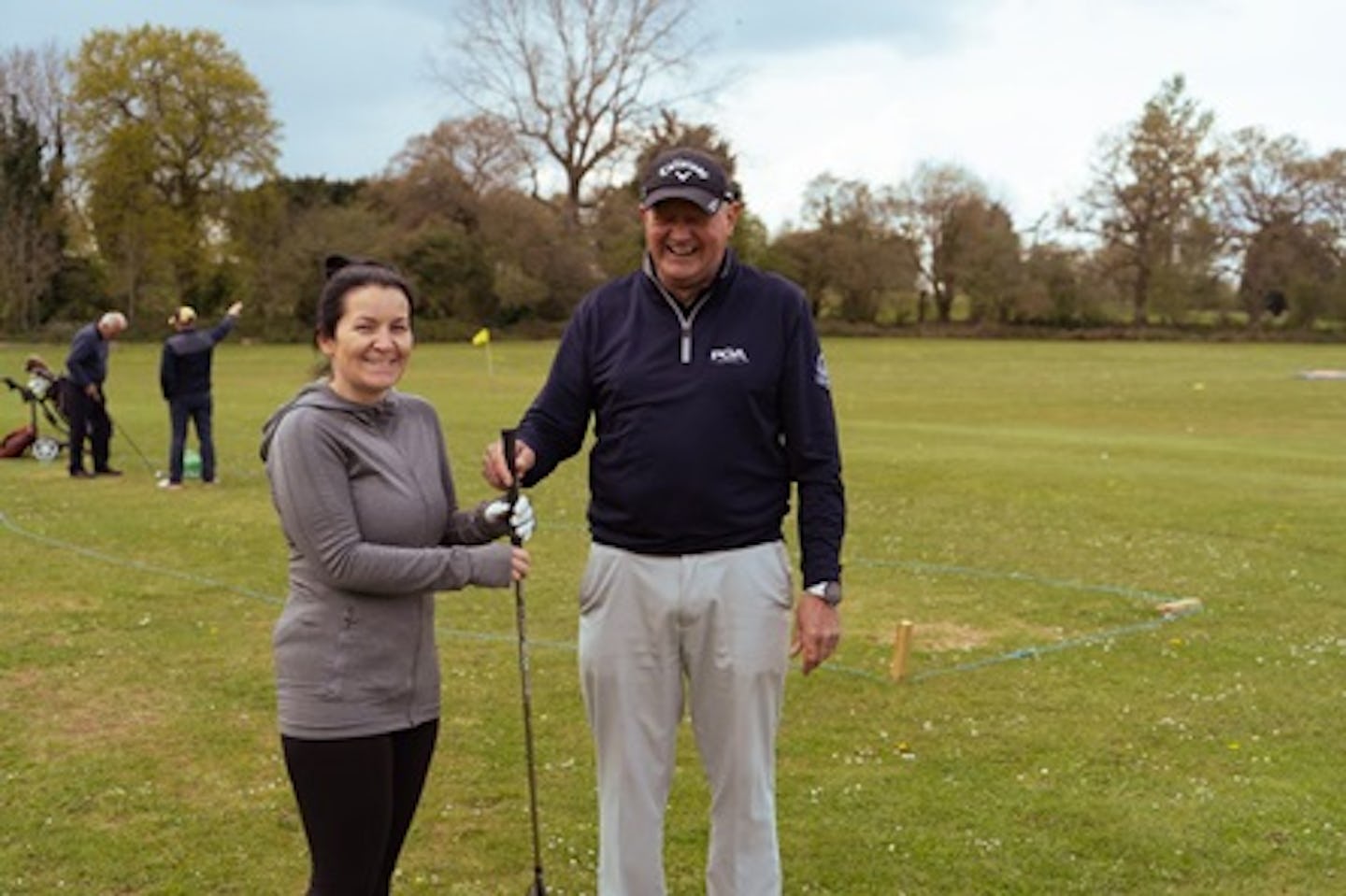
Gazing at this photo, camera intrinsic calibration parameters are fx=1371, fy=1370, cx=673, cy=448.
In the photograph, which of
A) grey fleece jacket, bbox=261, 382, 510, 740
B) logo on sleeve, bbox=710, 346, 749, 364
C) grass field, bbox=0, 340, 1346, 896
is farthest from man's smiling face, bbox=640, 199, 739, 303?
grass field, bbox=0, 340, 1346, 896

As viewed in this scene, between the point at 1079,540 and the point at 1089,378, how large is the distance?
1141 inches

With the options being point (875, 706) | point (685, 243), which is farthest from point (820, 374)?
point (875, 706)

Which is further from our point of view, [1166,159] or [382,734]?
[1166,159]

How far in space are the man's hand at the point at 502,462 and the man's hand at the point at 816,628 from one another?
3.11ft

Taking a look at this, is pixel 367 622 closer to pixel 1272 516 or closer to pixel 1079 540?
pixel 1079 540

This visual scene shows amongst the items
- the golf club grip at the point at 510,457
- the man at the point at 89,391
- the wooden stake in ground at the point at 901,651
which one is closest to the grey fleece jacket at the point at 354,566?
the golf club grip at the point at 510,457

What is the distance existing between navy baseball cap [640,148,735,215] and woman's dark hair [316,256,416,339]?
0.74 m

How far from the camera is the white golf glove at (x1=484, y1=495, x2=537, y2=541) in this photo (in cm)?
398

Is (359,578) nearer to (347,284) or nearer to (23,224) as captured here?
(347,284)

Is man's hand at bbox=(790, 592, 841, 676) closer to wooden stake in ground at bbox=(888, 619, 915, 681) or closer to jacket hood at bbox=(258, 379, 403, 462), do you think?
jacket hood at bbox=(258, 379, 403, 462)

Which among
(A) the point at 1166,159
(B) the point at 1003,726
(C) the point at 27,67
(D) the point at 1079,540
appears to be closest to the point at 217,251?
(C) the point at 27,67

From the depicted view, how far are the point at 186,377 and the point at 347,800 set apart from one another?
13255mm

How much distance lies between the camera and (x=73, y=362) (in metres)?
16.9

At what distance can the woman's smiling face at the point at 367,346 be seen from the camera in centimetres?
366
